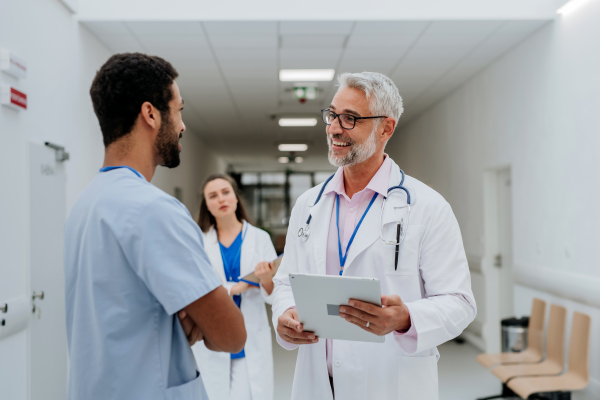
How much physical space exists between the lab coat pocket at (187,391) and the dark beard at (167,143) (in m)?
0.52

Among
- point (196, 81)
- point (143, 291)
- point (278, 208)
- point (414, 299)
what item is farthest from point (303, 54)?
point (278, 208)

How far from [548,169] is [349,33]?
2061 millimetres

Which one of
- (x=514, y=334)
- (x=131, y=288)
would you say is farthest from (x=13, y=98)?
(x=514, y=334)

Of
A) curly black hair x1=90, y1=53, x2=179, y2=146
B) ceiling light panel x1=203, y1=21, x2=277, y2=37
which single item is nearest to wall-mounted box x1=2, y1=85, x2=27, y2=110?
ceiling light panel x1=203, y1=21, x2=277, y2=37

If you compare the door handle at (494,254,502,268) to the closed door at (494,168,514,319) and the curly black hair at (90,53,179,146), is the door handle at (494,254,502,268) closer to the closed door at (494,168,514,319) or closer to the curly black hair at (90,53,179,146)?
the closed door at (494,168,514,319)

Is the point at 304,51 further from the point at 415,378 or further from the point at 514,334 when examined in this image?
the point at 415,378

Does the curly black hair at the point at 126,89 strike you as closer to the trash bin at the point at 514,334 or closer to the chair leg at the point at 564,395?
the chair leg at the point at 564,395

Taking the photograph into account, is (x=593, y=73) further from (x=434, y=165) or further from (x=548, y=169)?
(x=434, y=165)

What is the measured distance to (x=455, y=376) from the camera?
4621 mm

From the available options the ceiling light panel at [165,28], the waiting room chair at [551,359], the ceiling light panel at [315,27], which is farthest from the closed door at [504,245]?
the ceiling light panel at [165,28]

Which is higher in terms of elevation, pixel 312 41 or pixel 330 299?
pixel 312 41

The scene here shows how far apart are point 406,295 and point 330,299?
33 cm

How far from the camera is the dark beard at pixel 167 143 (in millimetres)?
1179

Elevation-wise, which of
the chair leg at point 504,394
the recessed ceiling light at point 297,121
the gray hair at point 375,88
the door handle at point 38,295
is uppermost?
the recessed ceiling light at point 297,121
